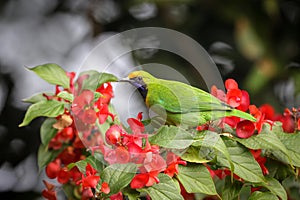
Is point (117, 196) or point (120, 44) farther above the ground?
point (120, 44)

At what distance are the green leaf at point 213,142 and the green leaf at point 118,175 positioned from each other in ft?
0.31

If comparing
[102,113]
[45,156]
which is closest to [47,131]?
[45,156]

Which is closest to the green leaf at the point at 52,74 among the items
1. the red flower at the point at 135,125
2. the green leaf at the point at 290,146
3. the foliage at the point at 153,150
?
the foliage at the point at 153,150

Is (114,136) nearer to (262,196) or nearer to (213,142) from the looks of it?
(213,142)

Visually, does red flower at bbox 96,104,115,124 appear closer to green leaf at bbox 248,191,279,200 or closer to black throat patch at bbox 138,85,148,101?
black throat patch at bbox 138,85,148,101

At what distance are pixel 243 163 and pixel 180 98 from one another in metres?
0.12

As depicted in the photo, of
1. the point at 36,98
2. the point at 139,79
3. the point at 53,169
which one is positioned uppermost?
the point at 139,79

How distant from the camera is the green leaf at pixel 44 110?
0.87 m

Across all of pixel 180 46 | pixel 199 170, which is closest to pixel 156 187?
pixel 199 170

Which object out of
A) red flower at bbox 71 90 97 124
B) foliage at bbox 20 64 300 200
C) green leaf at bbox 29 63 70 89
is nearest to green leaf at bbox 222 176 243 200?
foliage at bbox 20 64 300 200

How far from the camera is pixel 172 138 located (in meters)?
0.76

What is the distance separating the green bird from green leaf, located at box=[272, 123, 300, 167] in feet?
0.28

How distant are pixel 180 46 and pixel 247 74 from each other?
20.7 inches

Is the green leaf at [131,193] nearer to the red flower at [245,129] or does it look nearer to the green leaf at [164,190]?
the green leaf at [164,190]
